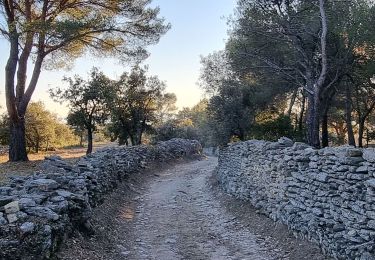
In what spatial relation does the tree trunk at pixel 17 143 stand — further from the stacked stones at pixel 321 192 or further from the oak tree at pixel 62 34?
the stacked stones at pixel 321 192

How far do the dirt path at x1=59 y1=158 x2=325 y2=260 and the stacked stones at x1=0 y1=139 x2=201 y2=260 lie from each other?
43cm

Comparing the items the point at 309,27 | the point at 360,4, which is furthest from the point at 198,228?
the point at 360,4

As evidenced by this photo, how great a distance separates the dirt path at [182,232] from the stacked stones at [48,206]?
426mm

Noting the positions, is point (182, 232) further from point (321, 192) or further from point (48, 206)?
point (48, 206)

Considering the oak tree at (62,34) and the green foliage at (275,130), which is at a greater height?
the oak tree at (62,34)

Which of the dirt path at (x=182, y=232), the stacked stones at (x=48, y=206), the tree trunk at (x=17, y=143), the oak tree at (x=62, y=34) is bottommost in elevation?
the dirt path at (x=182, y=232)

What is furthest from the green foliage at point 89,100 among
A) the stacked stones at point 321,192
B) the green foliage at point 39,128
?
the stacked stones at point 321,192

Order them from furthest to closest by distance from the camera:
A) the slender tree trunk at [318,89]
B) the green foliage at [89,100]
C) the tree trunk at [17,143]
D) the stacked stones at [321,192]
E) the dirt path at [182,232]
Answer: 1. the green foliage at [89,100]
2. the tree trunk at [17,143]
3. the slender tree trunk at [318,89]
4. the dirt path at [182,232]
5. the stacked stones at [321,192]

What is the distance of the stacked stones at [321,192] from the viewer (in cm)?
593

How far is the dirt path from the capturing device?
24.1 feet

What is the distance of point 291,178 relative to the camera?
8562 mm

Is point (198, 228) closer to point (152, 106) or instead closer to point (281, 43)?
point (281, 43)

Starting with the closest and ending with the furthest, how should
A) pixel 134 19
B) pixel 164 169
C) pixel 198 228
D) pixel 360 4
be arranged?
pixel 198 228 < pixel 360 4 < pixel 134 19 < pixel 164 169

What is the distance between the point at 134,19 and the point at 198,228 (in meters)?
12.9
